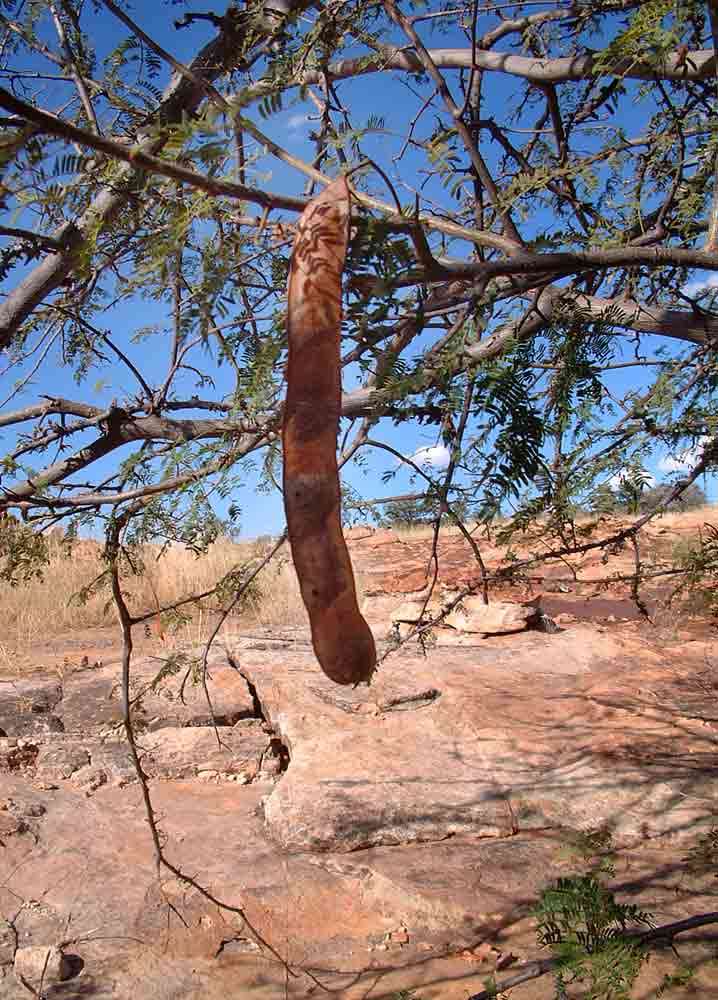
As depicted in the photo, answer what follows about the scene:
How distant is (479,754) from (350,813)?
827 millimetres

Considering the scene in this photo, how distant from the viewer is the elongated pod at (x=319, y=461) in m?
1.00

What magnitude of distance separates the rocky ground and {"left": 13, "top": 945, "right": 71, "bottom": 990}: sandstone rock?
0.04 feet

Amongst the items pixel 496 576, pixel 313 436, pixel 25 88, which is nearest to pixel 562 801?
pixel 496 576

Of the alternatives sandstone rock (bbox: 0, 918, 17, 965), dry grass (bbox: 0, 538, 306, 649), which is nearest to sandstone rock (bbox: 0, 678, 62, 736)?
sandstone rock (bbox: 0, 918, 17, 965)

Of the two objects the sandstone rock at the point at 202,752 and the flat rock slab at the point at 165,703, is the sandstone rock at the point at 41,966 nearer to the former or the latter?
the sandstone rock at the point at 202,752

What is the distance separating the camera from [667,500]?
10.4 feet

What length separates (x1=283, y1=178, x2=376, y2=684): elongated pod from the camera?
100 centimetres

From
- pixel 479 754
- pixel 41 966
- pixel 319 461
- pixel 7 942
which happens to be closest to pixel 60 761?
pixel 7 942

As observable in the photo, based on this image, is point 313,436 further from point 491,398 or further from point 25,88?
point 25,88

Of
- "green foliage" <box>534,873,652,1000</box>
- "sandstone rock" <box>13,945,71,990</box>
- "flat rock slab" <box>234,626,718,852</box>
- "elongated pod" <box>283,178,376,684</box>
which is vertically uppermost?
"elongated pod" <box>283,178,376,684</box>

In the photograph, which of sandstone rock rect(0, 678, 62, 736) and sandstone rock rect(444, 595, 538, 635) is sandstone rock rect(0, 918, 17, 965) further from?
sandstone rock rect(444, 595, 538, 635)

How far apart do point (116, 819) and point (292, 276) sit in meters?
3.88

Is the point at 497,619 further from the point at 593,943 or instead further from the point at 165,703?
the point at 593,943

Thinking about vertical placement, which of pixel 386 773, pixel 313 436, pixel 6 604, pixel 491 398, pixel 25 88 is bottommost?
pixel 386 773
